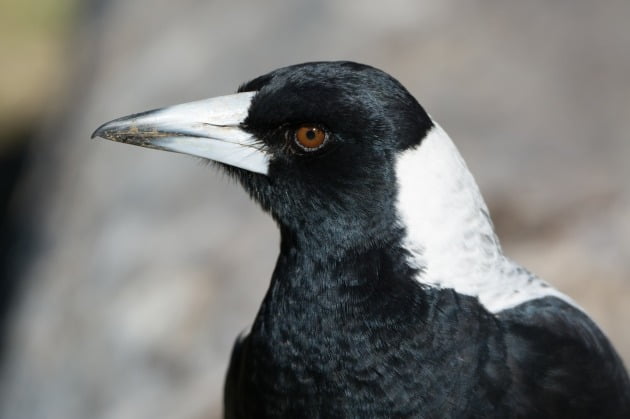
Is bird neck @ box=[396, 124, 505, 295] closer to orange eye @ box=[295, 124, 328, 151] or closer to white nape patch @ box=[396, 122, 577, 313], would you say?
white nape patch @ box=[396, 122, 577, 313]

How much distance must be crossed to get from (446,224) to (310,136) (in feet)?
1.14

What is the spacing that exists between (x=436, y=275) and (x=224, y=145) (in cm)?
54

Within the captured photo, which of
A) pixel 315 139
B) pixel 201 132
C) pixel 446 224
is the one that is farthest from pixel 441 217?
pixel 201 132

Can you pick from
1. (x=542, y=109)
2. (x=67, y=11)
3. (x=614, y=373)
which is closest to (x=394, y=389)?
(x=614, y=373)

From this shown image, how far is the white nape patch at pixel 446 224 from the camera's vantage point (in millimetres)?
2287

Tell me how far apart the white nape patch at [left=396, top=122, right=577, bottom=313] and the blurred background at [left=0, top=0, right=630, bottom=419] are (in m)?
1.65

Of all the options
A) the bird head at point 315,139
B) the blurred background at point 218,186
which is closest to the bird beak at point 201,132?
the bird head at point 315,139

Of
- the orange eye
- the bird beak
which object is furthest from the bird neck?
the bird beak

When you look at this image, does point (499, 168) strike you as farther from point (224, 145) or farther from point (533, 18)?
point (224, 145)

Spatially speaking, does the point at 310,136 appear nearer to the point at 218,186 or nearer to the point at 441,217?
the point at 441,217

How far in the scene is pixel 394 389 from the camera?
2.27 meters

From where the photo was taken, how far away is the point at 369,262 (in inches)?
90.4

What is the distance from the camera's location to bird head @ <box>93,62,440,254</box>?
2270mm

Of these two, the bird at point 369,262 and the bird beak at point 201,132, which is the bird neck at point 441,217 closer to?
the bird at point 369,262
